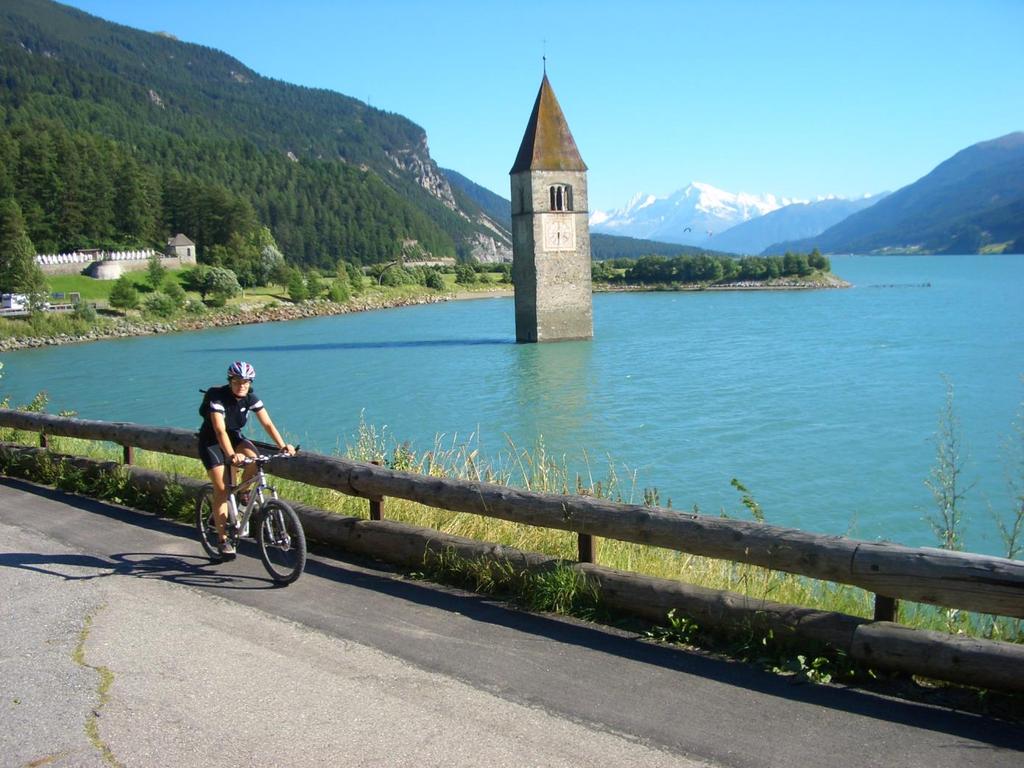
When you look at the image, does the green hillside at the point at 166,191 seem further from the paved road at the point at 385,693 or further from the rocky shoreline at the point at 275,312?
the paved road at the point at 385,693

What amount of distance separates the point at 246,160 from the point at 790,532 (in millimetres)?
191278

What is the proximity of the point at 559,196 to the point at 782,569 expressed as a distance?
55561 mm

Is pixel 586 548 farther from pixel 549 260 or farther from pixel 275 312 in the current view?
pixel 275 312

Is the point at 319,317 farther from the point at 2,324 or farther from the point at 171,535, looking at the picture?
the point at 171,535

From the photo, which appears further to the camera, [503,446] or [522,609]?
[503,446]

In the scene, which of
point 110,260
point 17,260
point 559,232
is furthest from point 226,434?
point 110,260

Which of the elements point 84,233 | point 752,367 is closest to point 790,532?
point 752,367

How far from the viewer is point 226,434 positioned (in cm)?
771

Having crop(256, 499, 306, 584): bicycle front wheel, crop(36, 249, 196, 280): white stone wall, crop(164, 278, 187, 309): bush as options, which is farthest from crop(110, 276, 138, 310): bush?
crop(256, 499, 306, 584): bicycle front wheel

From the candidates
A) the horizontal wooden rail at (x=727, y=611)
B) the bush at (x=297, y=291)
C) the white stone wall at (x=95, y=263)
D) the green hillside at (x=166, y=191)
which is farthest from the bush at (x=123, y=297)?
the horizontal wooden rail at (x=727, y=611)

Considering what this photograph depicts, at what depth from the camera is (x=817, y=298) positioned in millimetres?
109062

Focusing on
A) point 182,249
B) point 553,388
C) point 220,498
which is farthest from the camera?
point 182,249

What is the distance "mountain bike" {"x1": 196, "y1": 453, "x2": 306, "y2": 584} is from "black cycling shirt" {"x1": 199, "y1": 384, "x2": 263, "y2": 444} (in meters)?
0.30

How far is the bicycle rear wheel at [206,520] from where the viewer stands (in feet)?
26.8
